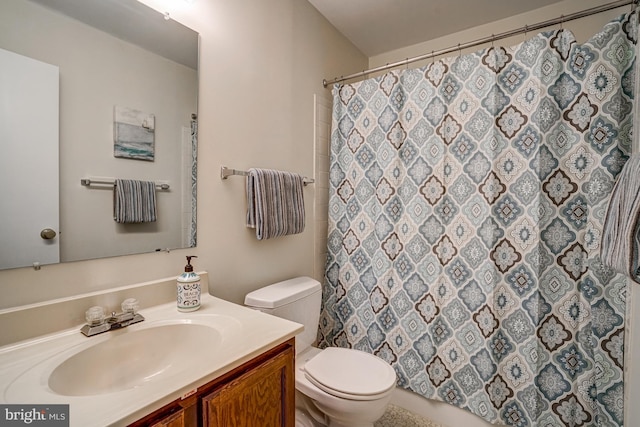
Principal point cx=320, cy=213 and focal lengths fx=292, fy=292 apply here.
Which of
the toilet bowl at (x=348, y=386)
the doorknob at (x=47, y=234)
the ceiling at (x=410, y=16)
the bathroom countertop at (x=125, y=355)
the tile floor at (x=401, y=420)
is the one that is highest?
the ceiling at (x=410, y=16)

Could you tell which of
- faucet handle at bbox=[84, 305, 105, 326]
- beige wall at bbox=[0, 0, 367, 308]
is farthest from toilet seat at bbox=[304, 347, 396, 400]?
faucet handle at bbox=[84, 305, 105, 326]

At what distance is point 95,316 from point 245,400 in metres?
0.53

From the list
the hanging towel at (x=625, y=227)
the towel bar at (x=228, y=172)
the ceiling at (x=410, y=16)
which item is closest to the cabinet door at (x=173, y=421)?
the towel bar at (x=228, y=172)

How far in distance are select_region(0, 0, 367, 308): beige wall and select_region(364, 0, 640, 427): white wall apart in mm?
881

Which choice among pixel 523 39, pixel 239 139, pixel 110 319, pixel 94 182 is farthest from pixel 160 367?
pixel 523 39

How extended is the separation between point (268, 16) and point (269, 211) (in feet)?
3.46

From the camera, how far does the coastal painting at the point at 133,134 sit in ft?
3.30

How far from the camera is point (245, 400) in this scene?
2.58ft

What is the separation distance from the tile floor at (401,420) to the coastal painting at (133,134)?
5.99ft

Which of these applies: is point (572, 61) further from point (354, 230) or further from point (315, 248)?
point (315, 248)

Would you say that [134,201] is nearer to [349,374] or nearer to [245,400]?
[245,400]

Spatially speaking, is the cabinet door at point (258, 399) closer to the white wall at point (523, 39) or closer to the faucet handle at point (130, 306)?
the faucet handle at point (130, 306)

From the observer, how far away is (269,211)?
144 cm

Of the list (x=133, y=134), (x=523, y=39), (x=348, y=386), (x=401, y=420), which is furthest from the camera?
(x=523, y=39)
